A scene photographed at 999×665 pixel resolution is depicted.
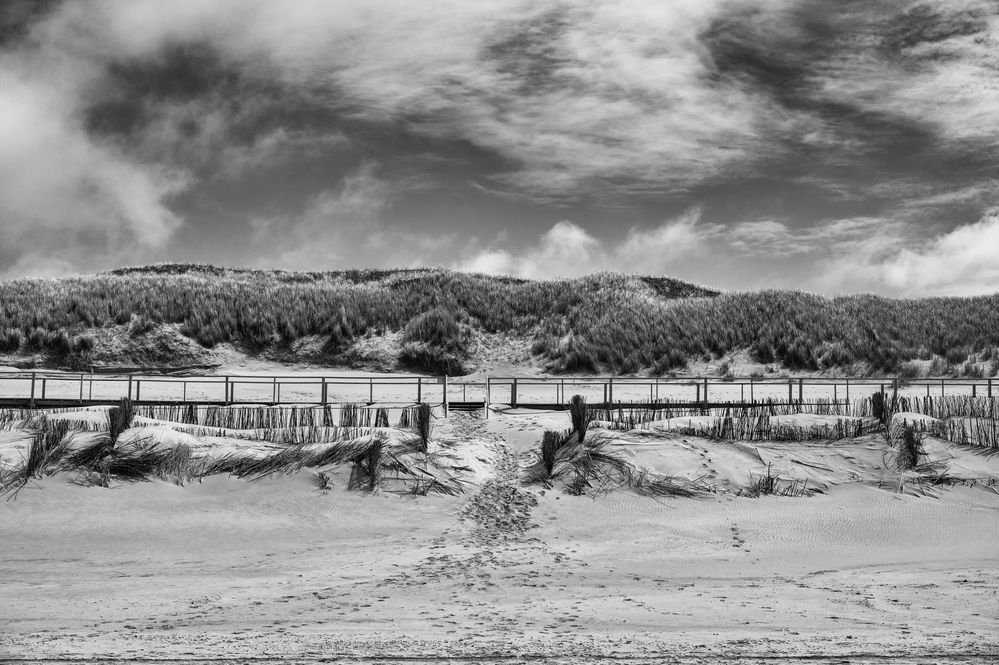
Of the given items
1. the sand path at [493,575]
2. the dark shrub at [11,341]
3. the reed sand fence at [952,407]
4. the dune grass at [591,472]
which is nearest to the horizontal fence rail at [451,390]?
the reed sand fence at [952,407]

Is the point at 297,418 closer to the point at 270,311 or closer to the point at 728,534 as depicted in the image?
the point at 728,534

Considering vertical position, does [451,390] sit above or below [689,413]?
above

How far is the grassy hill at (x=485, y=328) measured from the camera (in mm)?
31188

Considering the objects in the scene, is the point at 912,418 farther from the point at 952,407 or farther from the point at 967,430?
the point at 952,407

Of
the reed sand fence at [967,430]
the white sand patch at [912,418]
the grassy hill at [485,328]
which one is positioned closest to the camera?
the reed sand fence at [967,430]

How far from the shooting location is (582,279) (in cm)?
4350

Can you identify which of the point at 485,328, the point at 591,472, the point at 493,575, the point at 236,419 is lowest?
the point at 493,575

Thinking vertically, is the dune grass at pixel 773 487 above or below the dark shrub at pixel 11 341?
below

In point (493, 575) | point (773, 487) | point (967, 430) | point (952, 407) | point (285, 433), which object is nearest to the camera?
point (493, 575)

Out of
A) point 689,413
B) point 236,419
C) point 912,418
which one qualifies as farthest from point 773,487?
point 236,419

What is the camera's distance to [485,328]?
36.5 metres

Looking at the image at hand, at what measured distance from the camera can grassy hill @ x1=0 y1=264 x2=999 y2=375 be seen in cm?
3119

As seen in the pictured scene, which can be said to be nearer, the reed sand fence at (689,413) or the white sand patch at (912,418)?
the white sand patch at (912,418)

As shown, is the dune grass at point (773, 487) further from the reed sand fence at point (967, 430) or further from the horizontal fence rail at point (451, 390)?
the horizontal fence rail at point (451, 390)
